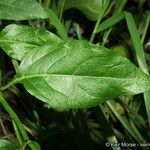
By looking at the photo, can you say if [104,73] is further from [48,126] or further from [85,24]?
[85,24]

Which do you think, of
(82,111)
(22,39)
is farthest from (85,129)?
(22,39)

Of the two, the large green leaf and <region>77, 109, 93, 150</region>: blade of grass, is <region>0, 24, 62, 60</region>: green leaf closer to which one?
the large green leaf

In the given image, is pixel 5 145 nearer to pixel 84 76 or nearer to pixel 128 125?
pixel 84 76

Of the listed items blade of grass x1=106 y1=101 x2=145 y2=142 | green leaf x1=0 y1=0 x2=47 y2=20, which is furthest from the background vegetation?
green leaf x1=0 y1=0 x2=47 y2=20

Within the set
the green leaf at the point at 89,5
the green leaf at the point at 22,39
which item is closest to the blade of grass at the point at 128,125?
the green leaf at the point at 89,5

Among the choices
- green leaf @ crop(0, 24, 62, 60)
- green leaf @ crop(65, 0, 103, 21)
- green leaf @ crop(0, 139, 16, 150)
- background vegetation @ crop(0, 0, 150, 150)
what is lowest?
background vegetation @ crop(0, 0, 150, 150)
